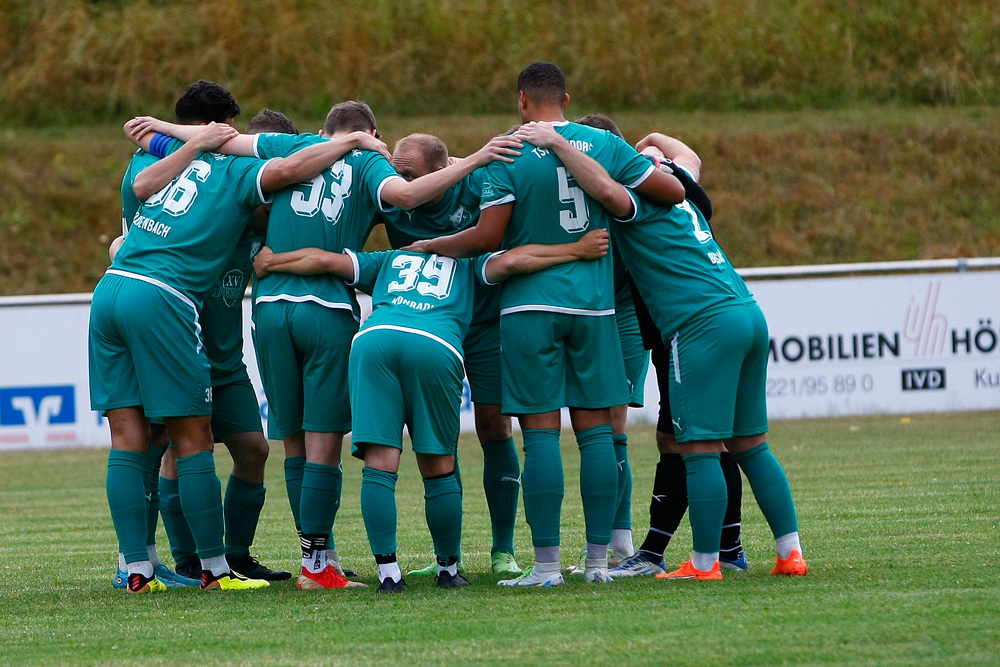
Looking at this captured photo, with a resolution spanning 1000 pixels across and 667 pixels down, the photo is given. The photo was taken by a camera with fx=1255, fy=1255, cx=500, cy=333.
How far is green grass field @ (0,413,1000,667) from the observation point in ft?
13.3

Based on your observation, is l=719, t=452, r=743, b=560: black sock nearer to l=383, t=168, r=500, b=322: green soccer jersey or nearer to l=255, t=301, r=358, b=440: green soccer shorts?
l=383, t=168, r=500, b=322: green soccer jersey

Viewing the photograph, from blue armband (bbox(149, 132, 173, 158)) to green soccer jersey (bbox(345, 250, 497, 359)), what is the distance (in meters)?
1.04

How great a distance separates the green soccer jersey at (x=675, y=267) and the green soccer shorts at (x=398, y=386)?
3.10 feet

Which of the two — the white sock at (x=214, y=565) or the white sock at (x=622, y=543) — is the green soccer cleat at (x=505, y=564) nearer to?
the white sock at (x=622, y=543)

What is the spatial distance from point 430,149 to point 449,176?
22.1 inches

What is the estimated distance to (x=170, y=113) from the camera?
2339 cm

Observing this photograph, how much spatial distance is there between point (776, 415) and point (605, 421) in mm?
9351

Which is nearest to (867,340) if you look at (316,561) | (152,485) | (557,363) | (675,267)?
(675,267)

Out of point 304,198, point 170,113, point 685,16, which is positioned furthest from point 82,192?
point 304,198

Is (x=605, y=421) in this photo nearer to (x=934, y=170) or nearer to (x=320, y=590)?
(x=320, y=590)

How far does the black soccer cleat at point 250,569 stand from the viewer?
609 cm

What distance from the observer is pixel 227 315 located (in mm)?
6109

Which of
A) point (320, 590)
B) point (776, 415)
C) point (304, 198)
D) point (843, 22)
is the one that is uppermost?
point (843, 22)

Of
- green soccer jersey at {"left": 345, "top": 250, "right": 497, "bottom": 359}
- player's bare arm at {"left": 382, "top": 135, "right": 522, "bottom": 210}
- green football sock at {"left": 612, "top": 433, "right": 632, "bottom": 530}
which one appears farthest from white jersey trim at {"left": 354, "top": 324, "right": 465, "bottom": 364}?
green football sock at {"left": 612, "top": 433, "right": 632, "bottom": 530}
